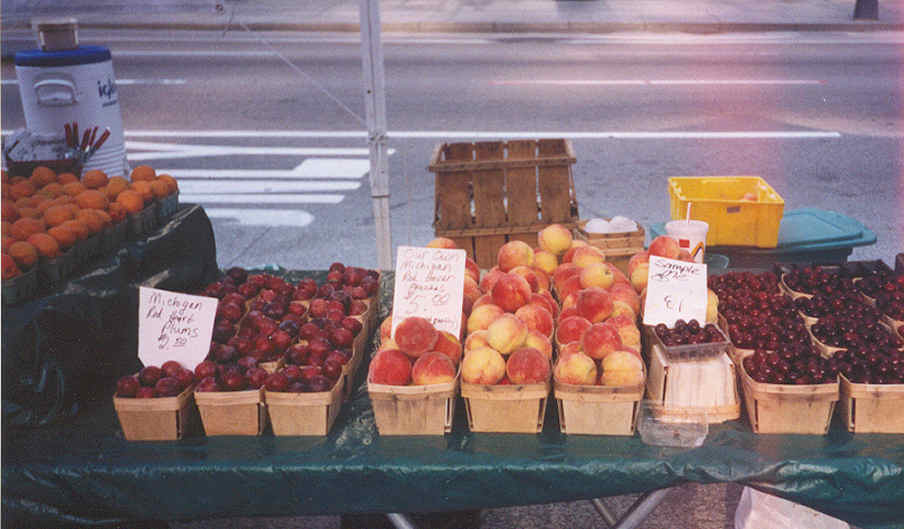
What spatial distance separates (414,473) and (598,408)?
0.60 m

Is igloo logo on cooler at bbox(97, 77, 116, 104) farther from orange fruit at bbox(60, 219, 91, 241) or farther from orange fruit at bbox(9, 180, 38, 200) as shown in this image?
orange fruit at bbox(60, 219, 91, 241)

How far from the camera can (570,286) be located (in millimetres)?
3119

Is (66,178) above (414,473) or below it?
above

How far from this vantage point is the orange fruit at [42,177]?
358 centimetres

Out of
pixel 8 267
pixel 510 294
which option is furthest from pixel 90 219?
pixel 510 294

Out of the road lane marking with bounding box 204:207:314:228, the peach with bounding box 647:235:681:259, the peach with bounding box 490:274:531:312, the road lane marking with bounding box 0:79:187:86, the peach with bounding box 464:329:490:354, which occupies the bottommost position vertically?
the road lane marking with bounding box 204:207:314:228

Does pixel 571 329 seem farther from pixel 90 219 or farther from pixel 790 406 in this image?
pixel 90 219

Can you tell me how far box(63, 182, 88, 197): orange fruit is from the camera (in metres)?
3.46

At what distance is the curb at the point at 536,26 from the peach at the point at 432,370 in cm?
1407

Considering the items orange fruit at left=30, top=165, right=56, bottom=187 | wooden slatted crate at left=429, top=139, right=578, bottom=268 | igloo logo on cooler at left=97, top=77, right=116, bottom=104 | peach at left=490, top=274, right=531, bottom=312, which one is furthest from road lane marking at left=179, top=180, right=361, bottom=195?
peach at left=490, top=274, right=531, bottom=312

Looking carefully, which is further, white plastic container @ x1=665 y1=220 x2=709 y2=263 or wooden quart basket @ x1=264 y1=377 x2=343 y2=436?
white plastic container @ x1=665 y1=220 x2=709 y2=263

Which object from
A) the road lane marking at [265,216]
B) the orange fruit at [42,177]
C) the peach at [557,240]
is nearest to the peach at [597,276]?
the peach at [557,240]

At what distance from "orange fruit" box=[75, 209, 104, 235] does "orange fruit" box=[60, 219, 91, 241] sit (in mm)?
34

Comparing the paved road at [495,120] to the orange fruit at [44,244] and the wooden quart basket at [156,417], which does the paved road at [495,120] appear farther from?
the wooden quart basket at [156,417]
